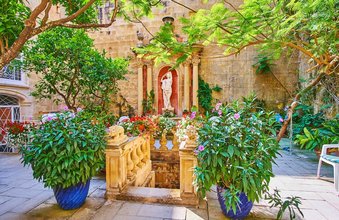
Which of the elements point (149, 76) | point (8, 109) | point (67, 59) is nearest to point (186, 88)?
point (149, 76)

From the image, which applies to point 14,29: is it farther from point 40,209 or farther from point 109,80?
point 109,80

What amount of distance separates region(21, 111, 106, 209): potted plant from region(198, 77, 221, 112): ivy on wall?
5479 millimetres

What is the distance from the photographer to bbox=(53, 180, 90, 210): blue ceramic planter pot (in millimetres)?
2006

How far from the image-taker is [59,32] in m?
4.81

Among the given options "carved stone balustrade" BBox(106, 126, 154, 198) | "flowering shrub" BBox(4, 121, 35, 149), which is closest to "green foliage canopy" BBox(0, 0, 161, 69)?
"carved stone balustrade" BBox(106, 126, 154, 198)

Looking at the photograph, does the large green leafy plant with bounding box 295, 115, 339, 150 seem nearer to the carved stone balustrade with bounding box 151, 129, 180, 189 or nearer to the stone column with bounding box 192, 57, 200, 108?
the carved stone balustrade with bounding box 151, 129, 180, 189

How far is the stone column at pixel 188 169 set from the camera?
6.97 feet

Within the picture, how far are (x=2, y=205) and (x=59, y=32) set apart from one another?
4.20m

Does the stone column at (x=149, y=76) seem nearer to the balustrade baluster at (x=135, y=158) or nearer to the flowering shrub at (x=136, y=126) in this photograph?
the flowering shrub at (x=136, y=126)

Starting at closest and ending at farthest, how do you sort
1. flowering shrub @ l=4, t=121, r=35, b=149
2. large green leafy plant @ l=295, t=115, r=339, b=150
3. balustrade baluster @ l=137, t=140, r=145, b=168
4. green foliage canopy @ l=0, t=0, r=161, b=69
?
green foliage canopy @ l=0, t=0, r=161, b=69, balustrade baluster @ l=137, t=140, r=145, b=168, large green leafy plant @ l=295, t=115, r=339, b=150, flowering shrub @ l=4, t=121, r=35, b=149

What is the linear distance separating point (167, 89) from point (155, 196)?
Result: 17.9 ft

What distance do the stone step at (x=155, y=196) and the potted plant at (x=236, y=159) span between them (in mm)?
467

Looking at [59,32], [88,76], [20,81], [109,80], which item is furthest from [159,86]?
[20,81]

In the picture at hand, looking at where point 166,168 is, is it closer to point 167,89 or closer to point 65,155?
point 65,155
